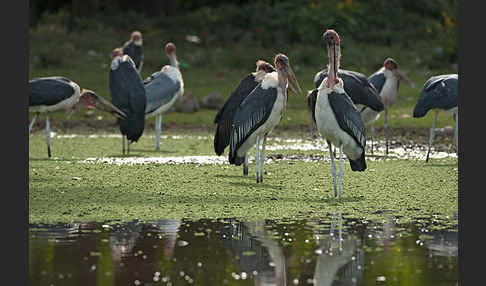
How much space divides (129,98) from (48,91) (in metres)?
1.08

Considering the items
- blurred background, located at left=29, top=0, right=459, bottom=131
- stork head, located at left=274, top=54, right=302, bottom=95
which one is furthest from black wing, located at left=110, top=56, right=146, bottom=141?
blurred background, located at left=29, top=0, right=459, bottom=131

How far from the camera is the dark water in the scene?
5340 millimetres

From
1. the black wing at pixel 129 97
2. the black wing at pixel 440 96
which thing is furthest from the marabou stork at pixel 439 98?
the black wing at pixel 129 97

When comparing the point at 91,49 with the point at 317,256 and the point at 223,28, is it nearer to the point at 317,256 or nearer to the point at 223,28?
the point at 223,28

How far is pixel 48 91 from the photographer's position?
452 inches

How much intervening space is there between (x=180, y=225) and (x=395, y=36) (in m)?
17.0

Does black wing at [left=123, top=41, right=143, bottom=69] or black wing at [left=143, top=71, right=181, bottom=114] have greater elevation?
black wing at [left=123, top=41, right=143, bottom=69]

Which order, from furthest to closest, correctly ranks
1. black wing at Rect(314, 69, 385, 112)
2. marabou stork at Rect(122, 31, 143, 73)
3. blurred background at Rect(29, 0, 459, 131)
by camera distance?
blurred background at Rect(29, 0, 459, 131) → marabou stork at Rect(122, 31, 143, 73) → black wing at Rect(314, 69, 385, 112)

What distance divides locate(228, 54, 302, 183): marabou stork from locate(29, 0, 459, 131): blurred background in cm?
771

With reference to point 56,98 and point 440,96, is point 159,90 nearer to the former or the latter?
point 56,98

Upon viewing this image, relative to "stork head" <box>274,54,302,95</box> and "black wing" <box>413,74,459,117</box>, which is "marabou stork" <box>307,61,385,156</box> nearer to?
"black wing" <box>413,74,459,117</box>

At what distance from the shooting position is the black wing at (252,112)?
30.5ft

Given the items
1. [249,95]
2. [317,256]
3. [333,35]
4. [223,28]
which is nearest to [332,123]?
[333,35]

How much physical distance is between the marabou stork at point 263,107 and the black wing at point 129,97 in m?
2.64
